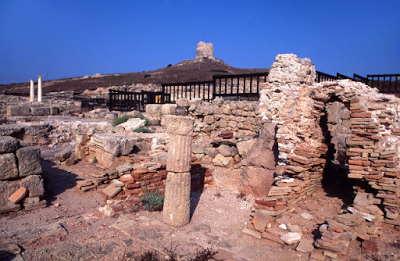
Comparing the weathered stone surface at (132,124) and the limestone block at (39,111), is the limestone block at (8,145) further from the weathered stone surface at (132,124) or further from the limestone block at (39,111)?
the limestone block at (39,111)

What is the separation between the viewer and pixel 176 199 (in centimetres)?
486

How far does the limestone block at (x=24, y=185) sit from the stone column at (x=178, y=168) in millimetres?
2874

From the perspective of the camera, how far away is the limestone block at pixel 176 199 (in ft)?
16.0

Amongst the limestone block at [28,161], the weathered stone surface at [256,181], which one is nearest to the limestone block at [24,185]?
the limestone block at [28,161]

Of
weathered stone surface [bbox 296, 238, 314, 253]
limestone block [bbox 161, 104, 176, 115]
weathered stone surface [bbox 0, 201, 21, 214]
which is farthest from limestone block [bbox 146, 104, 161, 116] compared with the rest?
weathered stone surface [bbox 296, 238, 314, 253]

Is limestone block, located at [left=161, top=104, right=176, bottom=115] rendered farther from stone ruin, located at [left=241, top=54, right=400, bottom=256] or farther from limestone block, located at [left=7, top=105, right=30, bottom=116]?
limestone block, located at [left=7, top=105, right=30, bottom=116]

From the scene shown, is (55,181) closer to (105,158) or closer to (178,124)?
(105,158)

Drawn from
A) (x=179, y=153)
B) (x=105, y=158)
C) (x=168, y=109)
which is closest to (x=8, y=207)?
(x=105, y=158)

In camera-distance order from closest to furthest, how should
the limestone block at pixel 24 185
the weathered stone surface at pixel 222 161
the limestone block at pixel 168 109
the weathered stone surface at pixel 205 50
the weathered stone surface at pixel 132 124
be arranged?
the limestone block at pixel 24 185 < the weathered stone surface at pixel 222 161 < the weathered stone surface at pixel 132 124 < the limestone block at pixel 168 109 < the weathered stone surface at pixel 205 50

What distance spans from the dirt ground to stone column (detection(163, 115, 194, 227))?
0.27m

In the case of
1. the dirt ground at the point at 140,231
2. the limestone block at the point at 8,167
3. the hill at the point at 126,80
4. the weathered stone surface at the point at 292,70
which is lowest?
the dirt ground at the point at 140,231

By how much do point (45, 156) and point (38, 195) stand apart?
4.04 meters

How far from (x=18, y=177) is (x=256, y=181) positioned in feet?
17.7

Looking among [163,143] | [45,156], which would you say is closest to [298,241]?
[163,143]
